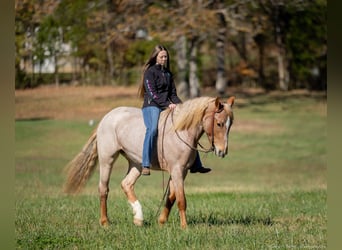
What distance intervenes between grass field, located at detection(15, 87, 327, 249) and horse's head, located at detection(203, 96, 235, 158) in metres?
0.62

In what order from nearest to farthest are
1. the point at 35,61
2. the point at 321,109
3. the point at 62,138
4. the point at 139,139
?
the point at 139,139 → the point at 62,138 → the point at 35,61 → the point at 321,109

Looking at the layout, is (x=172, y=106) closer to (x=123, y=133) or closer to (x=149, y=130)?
(x=149, y=130)

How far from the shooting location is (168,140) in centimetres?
633

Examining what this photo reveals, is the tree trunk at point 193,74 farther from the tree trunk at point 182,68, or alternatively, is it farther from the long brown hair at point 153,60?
the long brown hair at point 153,60

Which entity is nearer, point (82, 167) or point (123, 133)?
point (123, 133)

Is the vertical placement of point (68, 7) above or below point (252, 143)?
above

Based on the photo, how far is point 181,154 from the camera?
20.6 ft

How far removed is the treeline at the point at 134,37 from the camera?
23.5 m

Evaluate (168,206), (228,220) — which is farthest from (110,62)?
(168,206)

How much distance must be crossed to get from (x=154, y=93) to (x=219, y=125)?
614 millimetres

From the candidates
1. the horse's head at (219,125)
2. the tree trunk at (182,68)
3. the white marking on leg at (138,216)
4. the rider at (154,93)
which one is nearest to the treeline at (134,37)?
the tree trunk at (182,68)
